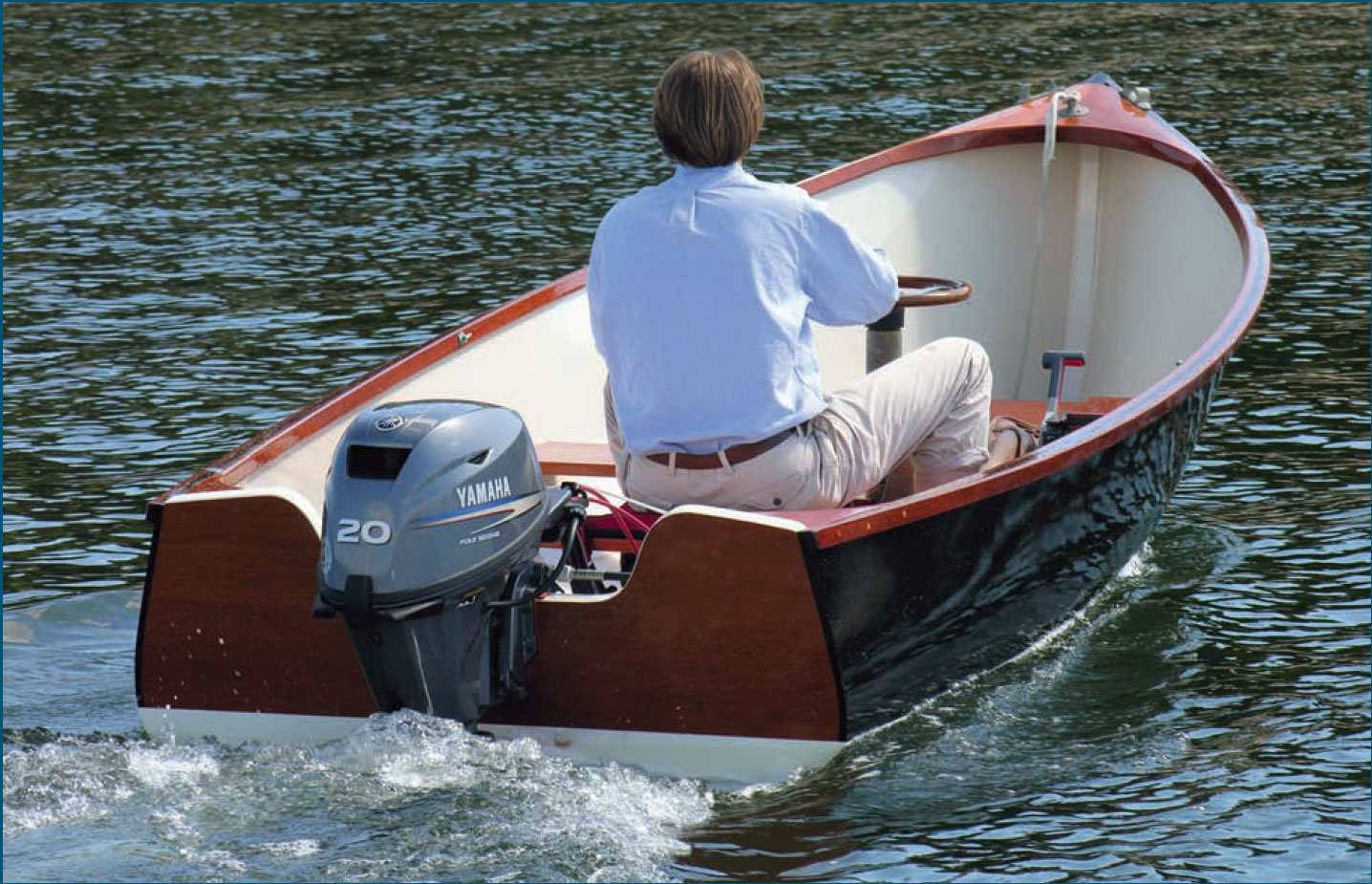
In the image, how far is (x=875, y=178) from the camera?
23.4ft

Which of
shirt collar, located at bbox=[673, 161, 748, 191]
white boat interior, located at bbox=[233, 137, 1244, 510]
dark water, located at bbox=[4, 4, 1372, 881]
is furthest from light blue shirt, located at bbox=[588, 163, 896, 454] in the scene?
white boat interior, located at bbox=[233, 137, 1244, 510]

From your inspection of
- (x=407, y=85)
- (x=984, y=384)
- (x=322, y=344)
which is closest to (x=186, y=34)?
(x=407, y=85)

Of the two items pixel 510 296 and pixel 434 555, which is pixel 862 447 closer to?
pixel 434 555

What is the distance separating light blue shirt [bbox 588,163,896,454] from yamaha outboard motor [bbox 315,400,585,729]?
356mm

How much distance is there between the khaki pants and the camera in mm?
4410

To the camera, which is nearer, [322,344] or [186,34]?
[322,344]

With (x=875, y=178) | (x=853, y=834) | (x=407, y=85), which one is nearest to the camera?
(x=853, y=834)

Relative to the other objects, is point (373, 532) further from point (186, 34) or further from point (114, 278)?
point (186, 34)

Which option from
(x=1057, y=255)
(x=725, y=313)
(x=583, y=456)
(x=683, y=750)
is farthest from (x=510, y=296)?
(x=683, y=750)

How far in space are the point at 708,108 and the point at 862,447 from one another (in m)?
0.80

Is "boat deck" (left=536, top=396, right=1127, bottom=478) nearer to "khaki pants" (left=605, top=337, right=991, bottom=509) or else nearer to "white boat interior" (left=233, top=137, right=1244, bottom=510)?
"khaki pants" (left=605, top=337, right=991, bottom=509)

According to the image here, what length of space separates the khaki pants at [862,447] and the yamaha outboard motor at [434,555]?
406 millimetres

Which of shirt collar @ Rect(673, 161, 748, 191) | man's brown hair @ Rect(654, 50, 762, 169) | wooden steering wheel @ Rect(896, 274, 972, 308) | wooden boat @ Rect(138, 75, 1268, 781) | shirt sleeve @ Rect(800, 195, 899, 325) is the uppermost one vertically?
man's brown hair @ Rect(654, 50, 762, 169)

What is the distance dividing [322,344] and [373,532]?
4598mm
